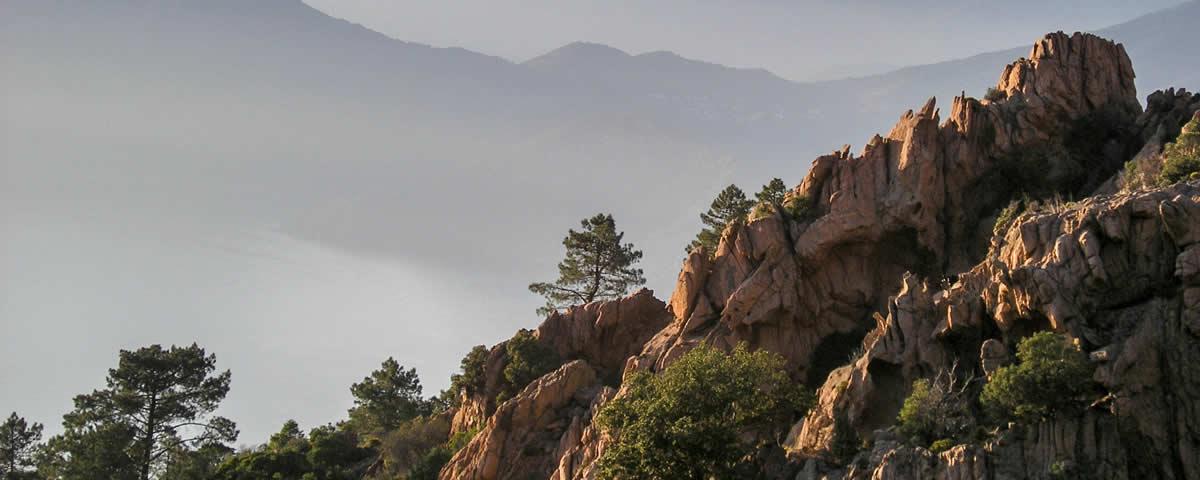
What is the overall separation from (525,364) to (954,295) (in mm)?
25592

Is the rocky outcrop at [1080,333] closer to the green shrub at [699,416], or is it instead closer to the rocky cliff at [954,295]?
the rocky cliff at [954,295]

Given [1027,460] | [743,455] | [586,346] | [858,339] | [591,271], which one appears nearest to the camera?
[1027,460]

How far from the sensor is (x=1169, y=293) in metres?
36.4

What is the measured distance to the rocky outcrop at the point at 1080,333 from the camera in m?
34.3

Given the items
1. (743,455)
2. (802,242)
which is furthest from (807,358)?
(743,455)

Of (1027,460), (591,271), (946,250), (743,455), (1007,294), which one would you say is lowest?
(1027,460)

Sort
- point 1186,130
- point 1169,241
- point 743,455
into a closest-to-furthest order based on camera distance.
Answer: point 1169,241
point 743,455
point 1186,130

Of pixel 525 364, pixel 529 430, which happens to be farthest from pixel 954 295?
pixel 525 364

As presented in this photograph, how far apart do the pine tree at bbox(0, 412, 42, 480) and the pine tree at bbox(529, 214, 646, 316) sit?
3843 centimetres

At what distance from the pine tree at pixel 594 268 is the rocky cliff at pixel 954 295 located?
412 inches

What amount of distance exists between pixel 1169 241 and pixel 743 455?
17.6 m

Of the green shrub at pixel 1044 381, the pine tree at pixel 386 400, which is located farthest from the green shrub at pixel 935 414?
the pine tree at pixel 386 400

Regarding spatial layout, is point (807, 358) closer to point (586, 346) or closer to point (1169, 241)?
point (586, 346)

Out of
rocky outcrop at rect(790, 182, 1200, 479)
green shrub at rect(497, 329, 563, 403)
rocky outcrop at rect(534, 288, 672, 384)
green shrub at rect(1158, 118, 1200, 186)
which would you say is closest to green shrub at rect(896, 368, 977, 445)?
rocky outcrop at rect(790, 182, 1200, 479)
